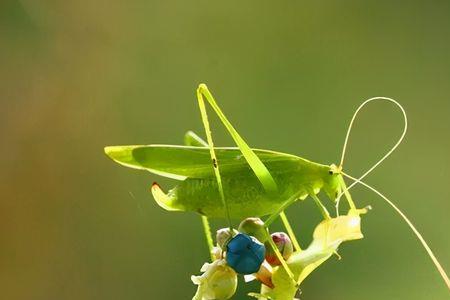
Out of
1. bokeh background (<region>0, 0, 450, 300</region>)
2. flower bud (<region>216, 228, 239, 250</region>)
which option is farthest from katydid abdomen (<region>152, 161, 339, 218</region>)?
bokeh background (<region>0, 0, 450, 300</region>)

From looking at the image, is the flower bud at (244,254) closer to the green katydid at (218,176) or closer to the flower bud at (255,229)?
the flower bud at (255,229)

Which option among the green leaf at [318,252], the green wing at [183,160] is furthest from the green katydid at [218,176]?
the green leaf at [318,252]

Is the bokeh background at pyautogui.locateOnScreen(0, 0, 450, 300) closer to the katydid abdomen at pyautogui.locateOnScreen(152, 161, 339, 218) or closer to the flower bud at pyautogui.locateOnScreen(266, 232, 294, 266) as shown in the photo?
the katydid abdomen at pyautogui.locateOnScreen(152, 161, 339, 218)

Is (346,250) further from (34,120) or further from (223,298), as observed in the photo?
(223,298)

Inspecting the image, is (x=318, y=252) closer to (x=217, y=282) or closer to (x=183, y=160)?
(x=217, y=282)

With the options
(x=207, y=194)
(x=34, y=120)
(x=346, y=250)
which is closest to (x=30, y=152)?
(x=34, y=120)
